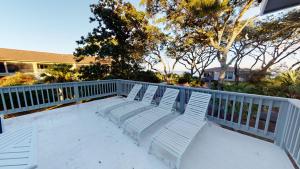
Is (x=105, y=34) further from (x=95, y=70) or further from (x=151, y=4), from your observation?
(x=151, y=4)

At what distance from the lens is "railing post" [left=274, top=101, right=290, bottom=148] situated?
2.30 meters

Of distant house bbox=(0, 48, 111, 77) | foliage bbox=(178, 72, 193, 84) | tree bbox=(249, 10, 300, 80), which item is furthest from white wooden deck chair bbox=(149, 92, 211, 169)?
distant house bbox=(0, 48, 111, 77)

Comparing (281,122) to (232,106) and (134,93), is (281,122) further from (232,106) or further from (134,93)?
(134,93)

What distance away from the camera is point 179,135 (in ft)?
7.85

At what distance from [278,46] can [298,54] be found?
1.66 meters

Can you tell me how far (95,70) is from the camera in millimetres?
8711

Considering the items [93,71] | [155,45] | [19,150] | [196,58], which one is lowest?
[19,150]

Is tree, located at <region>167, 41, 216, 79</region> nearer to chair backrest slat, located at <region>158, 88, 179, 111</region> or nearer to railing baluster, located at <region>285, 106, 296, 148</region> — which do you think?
chair backrest slat, located at <region>158, 88, 179, 111</region>

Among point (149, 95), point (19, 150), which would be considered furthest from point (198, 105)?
point (19, 150)

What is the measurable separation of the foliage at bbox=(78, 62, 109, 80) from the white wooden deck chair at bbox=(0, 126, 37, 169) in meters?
7.09

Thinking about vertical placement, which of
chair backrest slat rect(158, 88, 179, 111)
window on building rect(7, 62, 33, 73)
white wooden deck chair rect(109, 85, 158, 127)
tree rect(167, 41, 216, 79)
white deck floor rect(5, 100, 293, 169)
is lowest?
white deck floor rect(5, 100, 293, 169)

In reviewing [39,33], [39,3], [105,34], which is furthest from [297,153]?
[39,33]

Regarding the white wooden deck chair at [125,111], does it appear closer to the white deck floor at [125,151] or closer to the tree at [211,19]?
the white deck floor at [125,151]

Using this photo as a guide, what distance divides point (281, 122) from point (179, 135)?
76.2 inches
